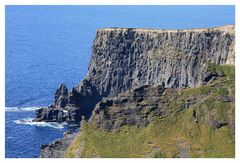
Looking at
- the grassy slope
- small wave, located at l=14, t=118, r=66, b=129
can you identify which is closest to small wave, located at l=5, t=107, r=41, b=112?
small wave, located at l=14, t=118, r=66, b=129

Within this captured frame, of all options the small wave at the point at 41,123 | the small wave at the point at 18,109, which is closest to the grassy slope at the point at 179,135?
the small wave at the point at 41,123

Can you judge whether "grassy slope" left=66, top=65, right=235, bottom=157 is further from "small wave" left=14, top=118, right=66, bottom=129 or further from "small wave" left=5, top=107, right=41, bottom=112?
"small wave" left=5, top=107, right=41, bottom=112

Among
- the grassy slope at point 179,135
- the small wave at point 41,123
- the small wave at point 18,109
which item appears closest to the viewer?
the grassy slope at point 179,135

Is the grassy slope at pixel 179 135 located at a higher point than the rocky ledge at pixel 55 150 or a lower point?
higher

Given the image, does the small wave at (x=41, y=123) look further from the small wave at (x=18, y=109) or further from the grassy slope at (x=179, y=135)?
the grassy slope at (x=179, y=135)

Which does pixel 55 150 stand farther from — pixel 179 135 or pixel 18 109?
pixel 18 109

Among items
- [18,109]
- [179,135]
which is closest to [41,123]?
[18,109]

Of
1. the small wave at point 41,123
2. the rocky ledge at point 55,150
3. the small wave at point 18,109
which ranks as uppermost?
the small wave at point 18,109
